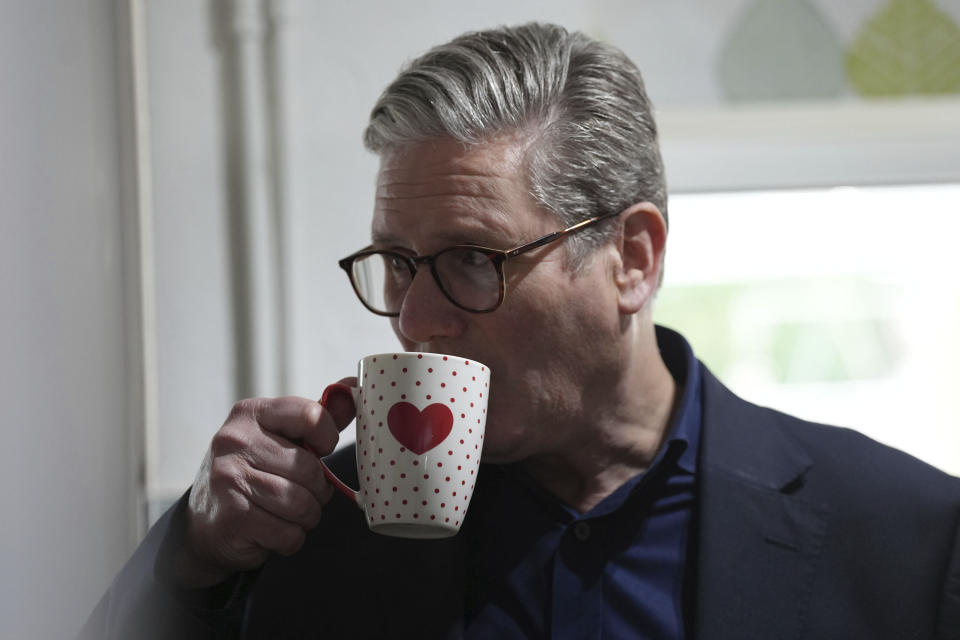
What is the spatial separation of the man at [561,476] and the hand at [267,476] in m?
0.01

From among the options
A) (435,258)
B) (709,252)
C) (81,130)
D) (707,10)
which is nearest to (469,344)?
(435,258)

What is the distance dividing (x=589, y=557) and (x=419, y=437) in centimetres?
33

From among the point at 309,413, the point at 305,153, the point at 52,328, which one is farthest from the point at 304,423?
the point at 305,153

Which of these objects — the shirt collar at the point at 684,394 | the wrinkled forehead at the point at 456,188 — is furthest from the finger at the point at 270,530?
the shirt collar at the point at 684,394

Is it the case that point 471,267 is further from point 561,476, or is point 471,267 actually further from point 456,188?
point 561,476

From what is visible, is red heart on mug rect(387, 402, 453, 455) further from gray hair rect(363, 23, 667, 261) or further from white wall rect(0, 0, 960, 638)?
white wall rect(0, 0, 960, 638)

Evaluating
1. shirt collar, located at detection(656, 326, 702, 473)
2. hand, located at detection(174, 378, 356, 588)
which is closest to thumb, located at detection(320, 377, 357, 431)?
hand, located at detection(174, 378, 356, 588)

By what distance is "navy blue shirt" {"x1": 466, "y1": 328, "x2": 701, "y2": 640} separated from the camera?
106 cm

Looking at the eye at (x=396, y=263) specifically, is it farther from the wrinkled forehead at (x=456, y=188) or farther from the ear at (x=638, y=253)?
the ear at (x=638, y=253)

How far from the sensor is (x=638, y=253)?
1208 millimetres

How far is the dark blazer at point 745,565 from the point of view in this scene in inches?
40.1

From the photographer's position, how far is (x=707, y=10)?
2.12 meters

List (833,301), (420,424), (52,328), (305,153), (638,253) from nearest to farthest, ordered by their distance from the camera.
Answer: (52,328) < (420,424) < (638,253) < (305,153) < (833,301)

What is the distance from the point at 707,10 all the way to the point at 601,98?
1.10 metres
